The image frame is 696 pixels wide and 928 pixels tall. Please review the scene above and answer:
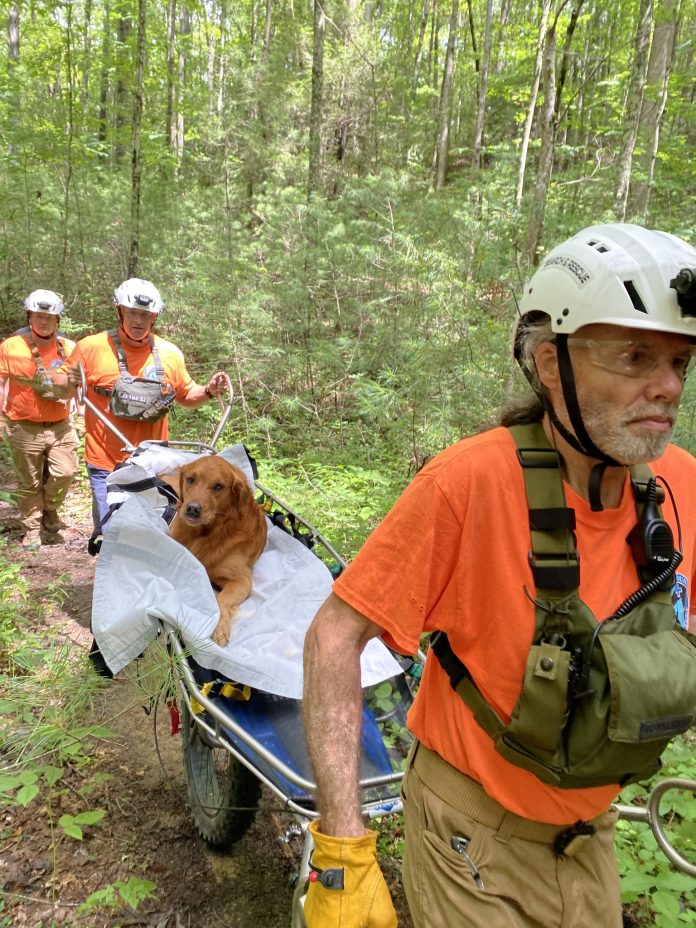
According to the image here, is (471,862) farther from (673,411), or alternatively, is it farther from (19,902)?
(19,902)

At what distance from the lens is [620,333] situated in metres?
1.65

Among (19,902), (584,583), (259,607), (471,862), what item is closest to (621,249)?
(584,583)

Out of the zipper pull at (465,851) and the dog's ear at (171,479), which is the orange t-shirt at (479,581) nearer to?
the zipper pull at (465,851)

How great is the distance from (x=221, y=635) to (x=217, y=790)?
2.75 feet

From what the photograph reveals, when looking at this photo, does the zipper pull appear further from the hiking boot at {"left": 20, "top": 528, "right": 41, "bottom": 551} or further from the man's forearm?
the hiking boot at {"left": 20, "top": 528, "right": 41, "bottom": 551}

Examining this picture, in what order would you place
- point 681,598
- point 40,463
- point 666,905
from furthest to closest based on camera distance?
point 40,463
point 666,905
point 681,598

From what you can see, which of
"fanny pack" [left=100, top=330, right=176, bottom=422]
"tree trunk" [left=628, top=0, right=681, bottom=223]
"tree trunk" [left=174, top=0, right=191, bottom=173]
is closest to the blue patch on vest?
"fanny pack" [left=100, top=330, right=176, bottom=422]

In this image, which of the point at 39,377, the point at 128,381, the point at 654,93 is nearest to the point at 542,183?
the point at 654,93

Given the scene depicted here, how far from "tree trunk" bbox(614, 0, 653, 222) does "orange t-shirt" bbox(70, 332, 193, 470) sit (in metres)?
6.37

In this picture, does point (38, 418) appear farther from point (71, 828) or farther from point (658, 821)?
point (658, 821)

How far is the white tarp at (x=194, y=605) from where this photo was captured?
2.85 metres

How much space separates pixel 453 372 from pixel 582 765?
21.3 feet

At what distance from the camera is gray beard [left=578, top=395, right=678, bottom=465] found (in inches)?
62.9

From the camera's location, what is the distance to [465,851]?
1.60m
